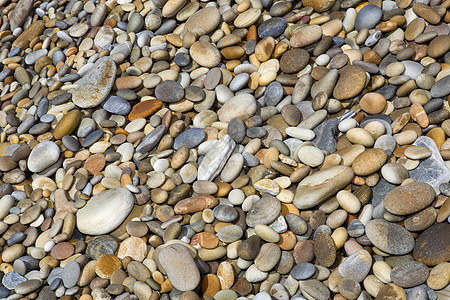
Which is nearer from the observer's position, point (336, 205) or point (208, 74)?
point (336, 205)

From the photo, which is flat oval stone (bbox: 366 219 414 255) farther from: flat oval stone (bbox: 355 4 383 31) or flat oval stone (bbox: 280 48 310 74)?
flat oval stone (bbox: 355 4 383 31)

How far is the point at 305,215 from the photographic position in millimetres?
1806

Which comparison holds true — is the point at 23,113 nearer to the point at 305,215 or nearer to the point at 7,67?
the point at 7,67

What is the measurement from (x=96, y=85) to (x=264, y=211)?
1299 mm

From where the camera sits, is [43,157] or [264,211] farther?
[43,157]

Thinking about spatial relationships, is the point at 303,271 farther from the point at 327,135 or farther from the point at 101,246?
the point at 101,246

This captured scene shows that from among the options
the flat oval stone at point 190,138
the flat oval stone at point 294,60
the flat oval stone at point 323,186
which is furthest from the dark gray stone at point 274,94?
the flat oval stone at point 323,186

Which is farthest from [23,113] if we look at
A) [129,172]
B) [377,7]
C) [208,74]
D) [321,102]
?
[377,7]

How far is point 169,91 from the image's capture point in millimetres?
2338

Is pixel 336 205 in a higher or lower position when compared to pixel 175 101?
lower

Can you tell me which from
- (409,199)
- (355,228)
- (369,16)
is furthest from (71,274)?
(369,16)

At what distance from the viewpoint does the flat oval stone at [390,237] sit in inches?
63.6

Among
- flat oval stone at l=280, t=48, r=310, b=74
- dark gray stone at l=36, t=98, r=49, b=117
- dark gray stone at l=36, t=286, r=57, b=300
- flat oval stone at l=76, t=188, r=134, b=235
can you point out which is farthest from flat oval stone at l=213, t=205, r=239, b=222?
dark gray stone at l=36, t=98, r=49, b=117

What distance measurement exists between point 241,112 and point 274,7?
0.82m
